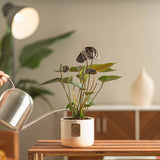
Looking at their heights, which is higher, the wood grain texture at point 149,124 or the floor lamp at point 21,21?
the floor lamp at point 21,21

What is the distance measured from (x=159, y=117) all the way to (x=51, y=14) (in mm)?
1383

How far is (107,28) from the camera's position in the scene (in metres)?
2.91

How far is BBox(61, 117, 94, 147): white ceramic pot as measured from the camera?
0.87 metres

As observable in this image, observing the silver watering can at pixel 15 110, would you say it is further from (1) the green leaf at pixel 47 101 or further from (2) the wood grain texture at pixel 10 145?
(1) the green leaf at pixel 47 101

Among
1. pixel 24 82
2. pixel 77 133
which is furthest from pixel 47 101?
pixel 77 133

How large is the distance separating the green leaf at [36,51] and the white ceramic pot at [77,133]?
1.94 meters

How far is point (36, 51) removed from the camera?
114 inches

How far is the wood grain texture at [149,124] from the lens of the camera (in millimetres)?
2572

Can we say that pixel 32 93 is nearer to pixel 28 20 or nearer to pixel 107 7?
pixel 28 20

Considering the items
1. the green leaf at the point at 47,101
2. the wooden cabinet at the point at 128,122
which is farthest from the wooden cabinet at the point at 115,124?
the green leaf at the point at 47,101

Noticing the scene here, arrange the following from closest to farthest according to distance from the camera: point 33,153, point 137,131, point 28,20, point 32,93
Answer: point 33,153, point 28,20, point 137,131, point 32,93

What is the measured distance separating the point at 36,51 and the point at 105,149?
7.19 ft

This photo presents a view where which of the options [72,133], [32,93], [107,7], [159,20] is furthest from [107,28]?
[72,133]

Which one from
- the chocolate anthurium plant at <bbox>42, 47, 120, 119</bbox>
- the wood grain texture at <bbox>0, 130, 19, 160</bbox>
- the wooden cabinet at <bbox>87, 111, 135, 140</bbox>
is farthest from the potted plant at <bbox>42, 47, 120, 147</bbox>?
the wooden cabinet at <bbox>87, 111, 135, 140</bbox>
